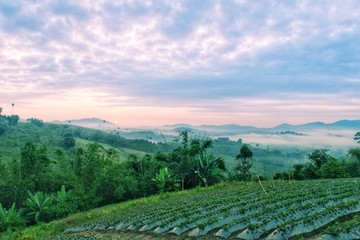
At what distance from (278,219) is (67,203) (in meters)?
24.7

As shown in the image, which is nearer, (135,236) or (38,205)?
(135,236)

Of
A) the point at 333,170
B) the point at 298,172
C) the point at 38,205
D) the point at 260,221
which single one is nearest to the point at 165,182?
the point at 38,205

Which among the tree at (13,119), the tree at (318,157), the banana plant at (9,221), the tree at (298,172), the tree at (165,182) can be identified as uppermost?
the tree at (13,119)

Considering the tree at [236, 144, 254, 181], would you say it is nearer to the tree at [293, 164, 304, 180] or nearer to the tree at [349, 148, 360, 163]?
the tree at [293, 164, 304, 180]

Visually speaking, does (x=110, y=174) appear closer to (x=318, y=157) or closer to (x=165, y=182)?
(x=165, y=182)

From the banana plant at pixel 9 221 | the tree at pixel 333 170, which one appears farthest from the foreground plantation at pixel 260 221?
the tree at pixel 333 170

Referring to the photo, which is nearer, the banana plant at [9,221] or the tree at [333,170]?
the banana plant at [9,221]

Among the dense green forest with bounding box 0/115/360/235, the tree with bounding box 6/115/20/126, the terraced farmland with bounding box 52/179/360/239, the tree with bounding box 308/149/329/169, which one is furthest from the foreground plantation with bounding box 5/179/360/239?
the tree with bounding box 6/115/20/126

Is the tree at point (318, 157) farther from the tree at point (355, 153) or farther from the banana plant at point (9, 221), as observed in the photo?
the banana plant at point (9, 221)

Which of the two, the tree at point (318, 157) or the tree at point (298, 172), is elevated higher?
the tree at point (318, 157)

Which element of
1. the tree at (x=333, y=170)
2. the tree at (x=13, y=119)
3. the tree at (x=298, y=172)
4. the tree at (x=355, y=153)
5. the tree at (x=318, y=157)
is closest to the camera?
the tree at (x=333, y=170)

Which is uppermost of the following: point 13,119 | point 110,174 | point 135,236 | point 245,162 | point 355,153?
point 13,119

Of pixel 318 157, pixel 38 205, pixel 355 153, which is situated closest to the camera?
pixel 38 205

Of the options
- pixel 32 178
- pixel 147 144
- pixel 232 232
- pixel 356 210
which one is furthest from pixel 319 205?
pixel 147 144
